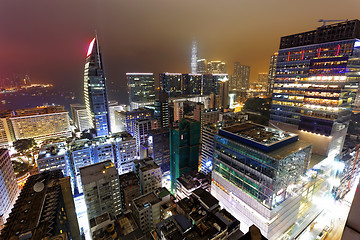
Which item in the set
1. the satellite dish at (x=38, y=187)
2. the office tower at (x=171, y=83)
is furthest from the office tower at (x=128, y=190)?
the office tower at (x=171, y=83)

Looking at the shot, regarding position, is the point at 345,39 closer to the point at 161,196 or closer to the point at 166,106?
the point at 161,196

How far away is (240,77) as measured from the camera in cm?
19300

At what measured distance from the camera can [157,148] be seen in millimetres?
66312

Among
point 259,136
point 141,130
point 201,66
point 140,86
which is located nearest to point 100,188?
point 259,136

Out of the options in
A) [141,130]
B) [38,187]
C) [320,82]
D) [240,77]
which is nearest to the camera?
[38,187]

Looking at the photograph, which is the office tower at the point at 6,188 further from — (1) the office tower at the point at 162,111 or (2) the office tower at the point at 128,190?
(1) the office tower at the point at 162,111

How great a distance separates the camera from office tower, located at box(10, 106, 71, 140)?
79.3 metres

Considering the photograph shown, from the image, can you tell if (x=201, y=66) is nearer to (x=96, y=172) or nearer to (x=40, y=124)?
(x=40, y=124)

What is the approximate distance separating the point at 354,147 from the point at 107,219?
72.0 meters

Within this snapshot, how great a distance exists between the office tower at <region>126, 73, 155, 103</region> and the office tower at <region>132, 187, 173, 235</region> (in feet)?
365

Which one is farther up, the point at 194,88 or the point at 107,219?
the point at 194,88

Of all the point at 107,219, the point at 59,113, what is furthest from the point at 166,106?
the point at 107,219

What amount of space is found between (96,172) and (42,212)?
1769cm

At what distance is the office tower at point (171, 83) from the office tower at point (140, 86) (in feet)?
34.2
